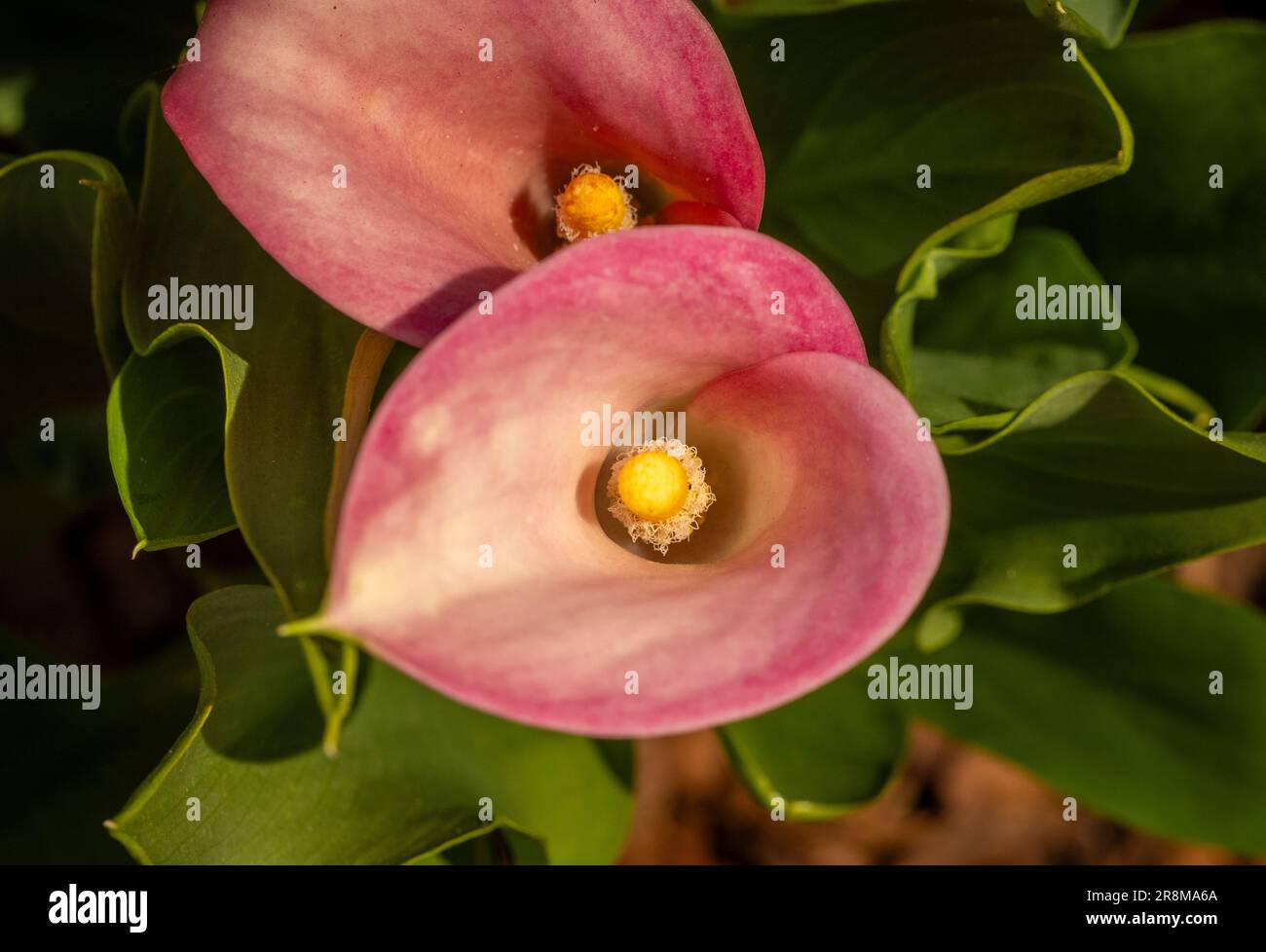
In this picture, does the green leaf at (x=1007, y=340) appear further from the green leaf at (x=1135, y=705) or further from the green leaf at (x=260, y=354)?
the green leaf at (x=260, y=354)

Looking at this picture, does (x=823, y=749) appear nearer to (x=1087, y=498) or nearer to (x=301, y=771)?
(x=1087, y=498)

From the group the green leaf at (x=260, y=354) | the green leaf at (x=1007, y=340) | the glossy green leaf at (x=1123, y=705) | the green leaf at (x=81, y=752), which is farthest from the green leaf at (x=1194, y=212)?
the green leaf at (x=81, y=752)

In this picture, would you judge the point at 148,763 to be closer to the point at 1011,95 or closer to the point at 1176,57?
the point at 1011,95

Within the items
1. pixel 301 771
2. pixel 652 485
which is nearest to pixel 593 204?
pixel 652 485

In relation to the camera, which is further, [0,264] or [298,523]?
[0,264]

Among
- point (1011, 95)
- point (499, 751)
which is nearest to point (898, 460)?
point (1011, 95)
